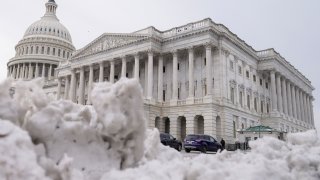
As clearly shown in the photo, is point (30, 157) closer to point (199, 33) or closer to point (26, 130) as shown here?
point (26, 130)

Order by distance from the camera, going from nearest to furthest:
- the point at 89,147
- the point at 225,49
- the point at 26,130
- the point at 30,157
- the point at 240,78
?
the point at 30,157 < the point at 26,130 < the point at 89,147 < the point at 225,49 < the point at 240,78

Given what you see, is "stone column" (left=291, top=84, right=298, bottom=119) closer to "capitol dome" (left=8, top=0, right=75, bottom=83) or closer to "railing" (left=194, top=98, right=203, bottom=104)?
"railing" (left=194, top=98, right=203, bottom=104)

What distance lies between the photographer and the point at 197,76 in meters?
43.8

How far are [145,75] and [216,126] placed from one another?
1328 centimetres

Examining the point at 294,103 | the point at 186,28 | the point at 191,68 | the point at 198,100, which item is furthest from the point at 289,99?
the point at 186,28

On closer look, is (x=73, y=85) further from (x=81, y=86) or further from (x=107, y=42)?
(x=107, y=42)

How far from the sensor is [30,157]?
14.8 feet

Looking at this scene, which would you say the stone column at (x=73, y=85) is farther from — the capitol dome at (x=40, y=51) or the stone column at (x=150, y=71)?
the capitol dome at (x=40, y=51)

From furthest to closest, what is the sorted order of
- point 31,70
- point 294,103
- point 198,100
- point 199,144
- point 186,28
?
point 31,70, point 294,103, point 186,28, point 198,100, point 199,144

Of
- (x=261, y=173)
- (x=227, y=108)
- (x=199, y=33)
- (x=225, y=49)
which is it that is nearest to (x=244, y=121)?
(x=227, y=108)

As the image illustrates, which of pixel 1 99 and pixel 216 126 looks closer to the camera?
pixel 1 99

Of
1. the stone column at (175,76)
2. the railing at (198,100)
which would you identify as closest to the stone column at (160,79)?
the stone column at (175,76)

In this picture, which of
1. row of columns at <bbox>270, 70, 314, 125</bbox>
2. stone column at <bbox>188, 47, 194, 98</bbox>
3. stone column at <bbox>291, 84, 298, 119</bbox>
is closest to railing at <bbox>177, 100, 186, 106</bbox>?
stone column at <bbox>188, 47, 194, 98</bbox>

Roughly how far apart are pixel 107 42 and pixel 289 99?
3212cm
